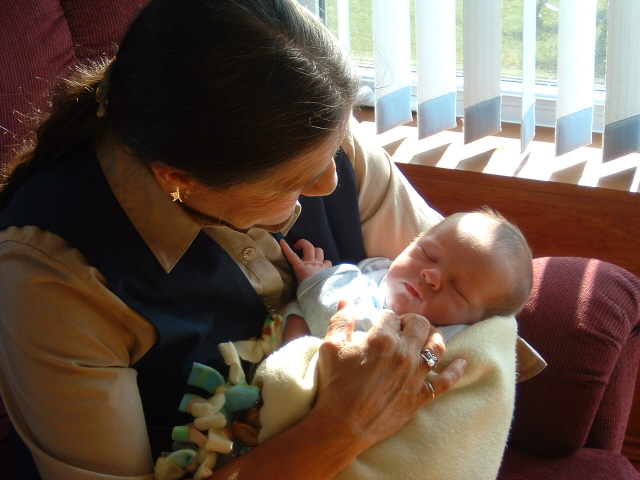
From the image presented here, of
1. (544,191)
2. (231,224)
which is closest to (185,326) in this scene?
(231,224)

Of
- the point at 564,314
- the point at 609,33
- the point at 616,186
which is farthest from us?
the point at 616,186

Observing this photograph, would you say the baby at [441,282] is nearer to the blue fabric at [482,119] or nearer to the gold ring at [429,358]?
the gold ring at [429,358]

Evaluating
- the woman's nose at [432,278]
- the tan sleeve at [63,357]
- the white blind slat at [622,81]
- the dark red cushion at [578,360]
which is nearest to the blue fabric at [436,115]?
the white blind slat at [622,81]

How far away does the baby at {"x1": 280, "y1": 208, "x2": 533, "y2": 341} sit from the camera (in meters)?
1.33

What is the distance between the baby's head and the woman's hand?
15cm

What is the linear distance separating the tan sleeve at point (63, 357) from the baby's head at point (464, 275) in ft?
1.85

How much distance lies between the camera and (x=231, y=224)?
1208 millimetres

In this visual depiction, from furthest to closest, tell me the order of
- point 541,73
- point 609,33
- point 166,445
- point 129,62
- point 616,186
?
point 541,73 < point 616,186 < point 609,33 < point 166,445 < point 129,62

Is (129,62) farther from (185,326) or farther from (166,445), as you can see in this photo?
(166,445)

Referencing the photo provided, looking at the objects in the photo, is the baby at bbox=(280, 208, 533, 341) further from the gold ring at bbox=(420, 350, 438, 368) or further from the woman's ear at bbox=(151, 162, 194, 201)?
the woman's ear at bbox=(151, 162, 194, 201)

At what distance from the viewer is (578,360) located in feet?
4.61

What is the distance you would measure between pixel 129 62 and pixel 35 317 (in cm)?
42

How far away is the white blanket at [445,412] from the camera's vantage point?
1111 millimetres

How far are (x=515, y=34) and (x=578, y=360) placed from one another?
1071 millimetres
